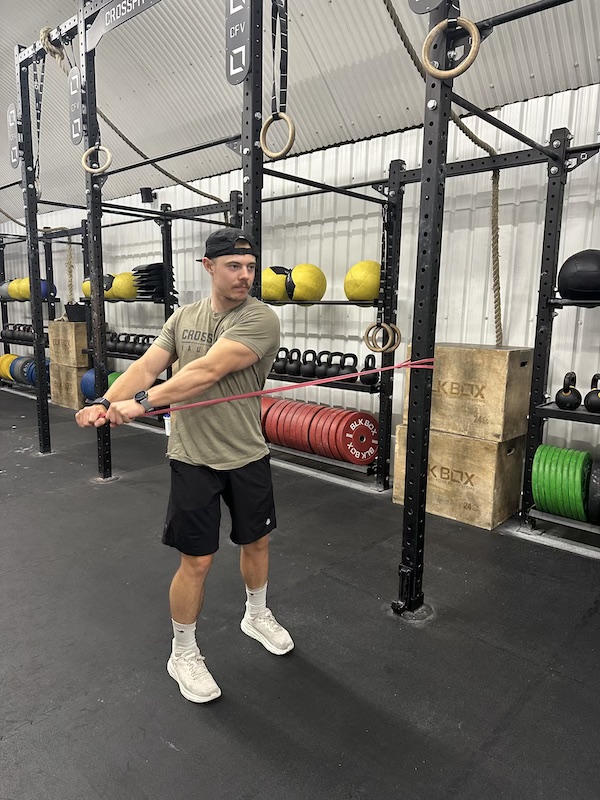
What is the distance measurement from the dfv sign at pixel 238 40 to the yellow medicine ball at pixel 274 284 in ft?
5.34

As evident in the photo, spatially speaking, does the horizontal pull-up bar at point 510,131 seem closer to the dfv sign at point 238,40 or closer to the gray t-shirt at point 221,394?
the dfv sign at point 238,40

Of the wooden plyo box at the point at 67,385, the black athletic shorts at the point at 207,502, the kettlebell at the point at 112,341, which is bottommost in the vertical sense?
Result: the wooden plyo box at the point at 67,385

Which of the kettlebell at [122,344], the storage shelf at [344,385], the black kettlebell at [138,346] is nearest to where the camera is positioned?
the storage shelf at [344,385]

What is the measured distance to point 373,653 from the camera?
1.91m

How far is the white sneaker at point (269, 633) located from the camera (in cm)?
188

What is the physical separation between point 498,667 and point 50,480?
307 centimetres

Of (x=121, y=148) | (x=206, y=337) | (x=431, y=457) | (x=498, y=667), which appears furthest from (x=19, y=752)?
(x=121, y=148)

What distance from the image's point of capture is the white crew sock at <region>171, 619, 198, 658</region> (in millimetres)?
1673

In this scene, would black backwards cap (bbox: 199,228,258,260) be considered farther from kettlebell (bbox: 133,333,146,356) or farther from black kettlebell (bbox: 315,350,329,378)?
kettlebell (bbox: 133,333,146,356)

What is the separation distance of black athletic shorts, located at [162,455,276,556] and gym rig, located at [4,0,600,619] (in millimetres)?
660

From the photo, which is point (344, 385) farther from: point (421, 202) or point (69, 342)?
point (69, 342)

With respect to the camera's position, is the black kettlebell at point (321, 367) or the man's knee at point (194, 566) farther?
the black kettlebell at point (321, 367)

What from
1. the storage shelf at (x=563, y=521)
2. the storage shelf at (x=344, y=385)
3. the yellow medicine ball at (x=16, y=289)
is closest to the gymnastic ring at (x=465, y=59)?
the storage shelf at (x=344, y=385)

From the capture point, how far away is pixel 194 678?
1.67 metres
